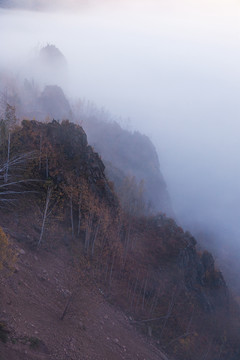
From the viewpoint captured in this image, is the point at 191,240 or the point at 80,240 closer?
the point at 80,240

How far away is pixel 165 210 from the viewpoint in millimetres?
68000

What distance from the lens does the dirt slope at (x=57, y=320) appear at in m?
11.0

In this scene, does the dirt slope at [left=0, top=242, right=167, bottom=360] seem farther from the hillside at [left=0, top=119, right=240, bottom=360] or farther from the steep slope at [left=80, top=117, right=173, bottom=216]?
the steep slope at [left=80, top=117, right=173, bottom=216]

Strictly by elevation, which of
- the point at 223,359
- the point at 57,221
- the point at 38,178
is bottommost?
the point at 223,359

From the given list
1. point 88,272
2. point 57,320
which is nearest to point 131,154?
point 88,272

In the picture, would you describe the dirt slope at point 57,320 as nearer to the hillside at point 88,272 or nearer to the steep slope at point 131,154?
the hillside at point 88,272

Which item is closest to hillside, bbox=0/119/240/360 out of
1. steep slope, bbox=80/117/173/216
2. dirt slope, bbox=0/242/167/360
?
dirt slope, bbox=0/242/167/360

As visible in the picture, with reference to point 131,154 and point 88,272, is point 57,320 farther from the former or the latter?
point 131,154

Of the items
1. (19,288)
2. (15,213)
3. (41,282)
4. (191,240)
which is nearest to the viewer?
(19,288)

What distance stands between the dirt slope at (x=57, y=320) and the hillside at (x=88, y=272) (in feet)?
0.21

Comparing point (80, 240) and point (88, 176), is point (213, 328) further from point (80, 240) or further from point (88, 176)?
point (88, 176)

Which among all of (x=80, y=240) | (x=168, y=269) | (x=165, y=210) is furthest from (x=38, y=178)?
(x=165, y=210)

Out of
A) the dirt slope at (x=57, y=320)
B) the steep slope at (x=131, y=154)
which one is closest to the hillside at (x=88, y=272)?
the dirt slope at (x=57, y=320)

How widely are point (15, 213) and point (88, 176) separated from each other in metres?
7.63
